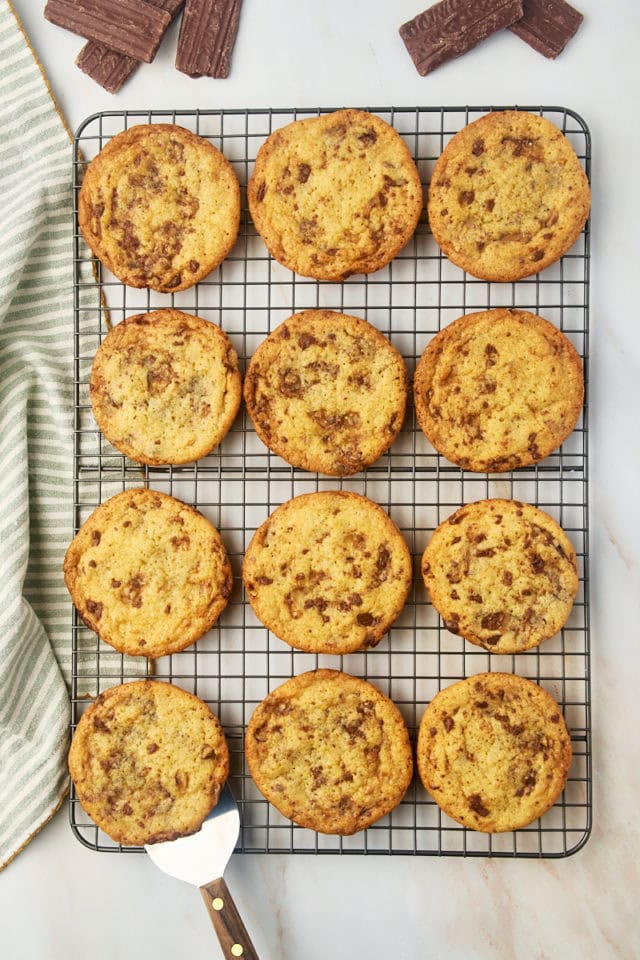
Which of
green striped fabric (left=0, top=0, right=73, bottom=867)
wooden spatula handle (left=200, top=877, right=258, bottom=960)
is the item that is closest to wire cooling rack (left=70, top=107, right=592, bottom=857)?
green striped fabric (left=0, top=0, right=73, bottom=867)

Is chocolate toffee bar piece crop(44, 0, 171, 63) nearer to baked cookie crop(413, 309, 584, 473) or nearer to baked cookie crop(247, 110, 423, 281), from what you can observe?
baked cookie crop(247, 110, 423, 281)

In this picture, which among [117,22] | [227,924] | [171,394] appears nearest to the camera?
[227,924]

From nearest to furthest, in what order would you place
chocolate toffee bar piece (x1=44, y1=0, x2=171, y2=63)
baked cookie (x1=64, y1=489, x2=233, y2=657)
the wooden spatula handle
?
1. the wooden spatula handle
2. baked cookie (x1=64, y1=489, x2=233, y2=657)
3. chocolate toffee bar piece (x1=44, y1=0, x2=171, y2=63)

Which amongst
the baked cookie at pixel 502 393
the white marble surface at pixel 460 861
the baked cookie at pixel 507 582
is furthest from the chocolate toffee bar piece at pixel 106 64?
the baked cookie at pixel 507 582

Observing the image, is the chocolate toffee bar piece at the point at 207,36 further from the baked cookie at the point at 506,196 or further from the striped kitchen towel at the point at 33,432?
the baked cookie at the point at 506,196

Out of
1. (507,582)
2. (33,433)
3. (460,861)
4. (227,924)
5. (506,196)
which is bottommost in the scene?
(460,861)

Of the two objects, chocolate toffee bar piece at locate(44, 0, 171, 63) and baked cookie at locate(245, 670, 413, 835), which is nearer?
baked cookie at locate(245, 670, 413, 835)

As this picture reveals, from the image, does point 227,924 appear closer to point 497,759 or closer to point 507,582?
point 497,759

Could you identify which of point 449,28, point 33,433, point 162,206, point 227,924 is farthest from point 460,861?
point 449,28
